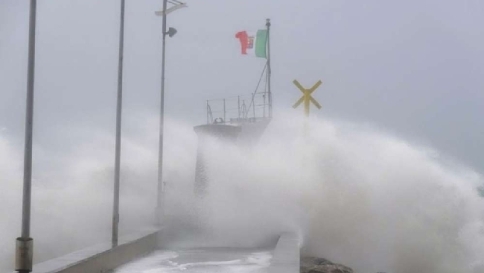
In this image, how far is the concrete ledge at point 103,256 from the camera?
1097 cm

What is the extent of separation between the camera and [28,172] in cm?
1002

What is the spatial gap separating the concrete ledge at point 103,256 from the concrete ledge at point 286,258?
2682 mm

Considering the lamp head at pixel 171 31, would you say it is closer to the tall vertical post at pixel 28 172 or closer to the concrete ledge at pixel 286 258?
the concrete ledge at pixel 286 258

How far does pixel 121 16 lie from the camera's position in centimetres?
1667

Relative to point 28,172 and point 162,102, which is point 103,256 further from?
point 162,102

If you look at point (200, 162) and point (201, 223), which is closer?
point (201, 223)

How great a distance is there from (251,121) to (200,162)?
260 cm

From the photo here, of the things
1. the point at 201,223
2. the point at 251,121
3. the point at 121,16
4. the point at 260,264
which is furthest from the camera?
the point at 251,121

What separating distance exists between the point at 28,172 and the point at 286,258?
4417 millimetres

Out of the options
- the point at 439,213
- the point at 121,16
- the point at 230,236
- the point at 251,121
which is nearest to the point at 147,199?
the point at 251,121

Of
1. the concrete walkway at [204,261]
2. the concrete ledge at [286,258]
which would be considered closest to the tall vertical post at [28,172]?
the concrete ledge at [286,258]

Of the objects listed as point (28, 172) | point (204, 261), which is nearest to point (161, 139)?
point (204, 261)

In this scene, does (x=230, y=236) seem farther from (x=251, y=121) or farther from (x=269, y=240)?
(x=251, y=121)

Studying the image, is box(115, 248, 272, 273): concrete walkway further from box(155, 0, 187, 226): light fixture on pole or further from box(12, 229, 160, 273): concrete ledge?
box(155, 0, 187, 226): light fixture on pole
